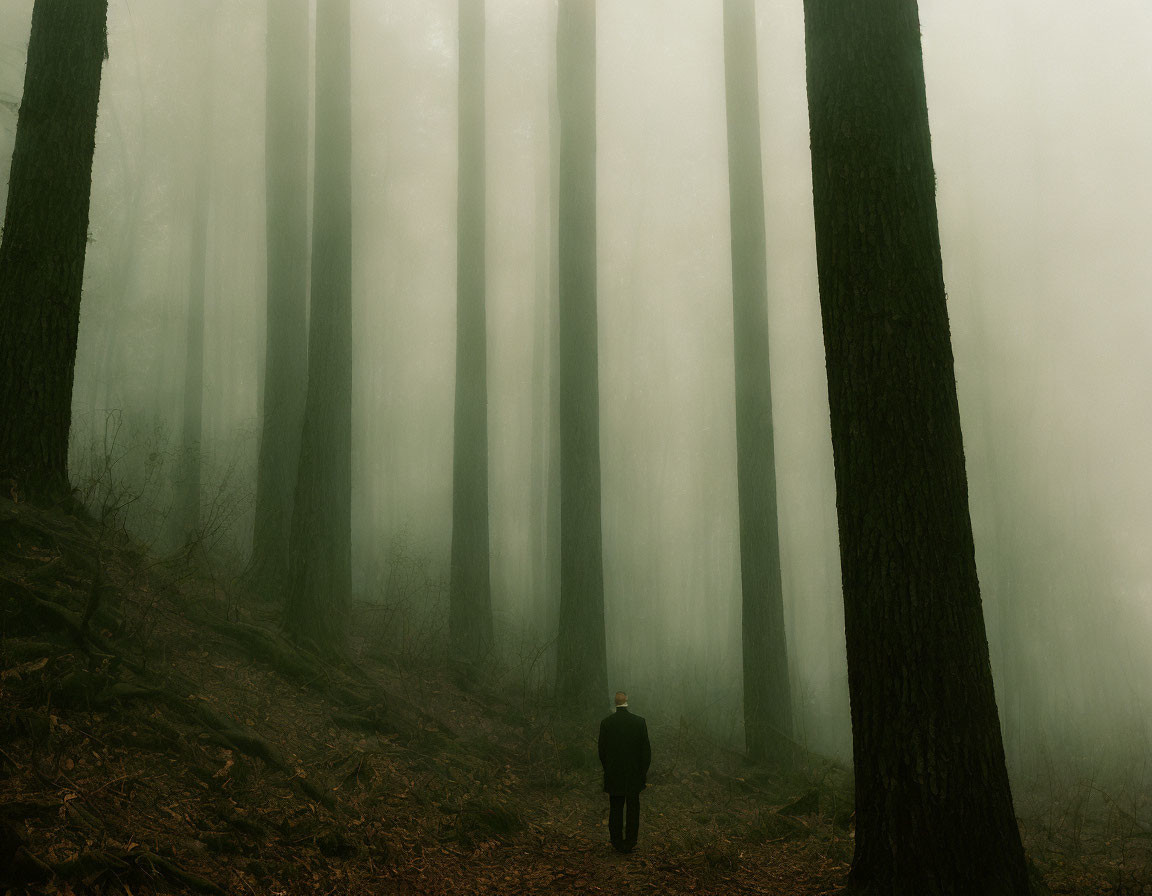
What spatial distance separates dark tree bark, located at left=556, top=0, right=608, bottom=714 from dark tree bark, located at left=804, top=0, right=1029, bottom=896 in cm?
758

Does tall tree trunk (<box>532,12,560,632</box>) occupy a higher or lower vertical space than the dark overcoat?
higher

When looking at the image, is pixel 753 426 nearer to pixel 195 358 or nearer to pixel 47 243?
pixel 47 243

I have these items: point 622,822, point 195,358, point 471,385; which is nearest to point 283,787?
point 622,822

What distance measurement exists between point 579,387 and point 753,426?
2813 mm

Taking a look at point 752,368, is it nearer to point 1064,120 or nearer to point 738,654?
point 738,654

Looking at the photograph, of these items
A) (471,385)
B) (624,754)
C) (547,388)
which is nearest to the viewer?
(624,754)

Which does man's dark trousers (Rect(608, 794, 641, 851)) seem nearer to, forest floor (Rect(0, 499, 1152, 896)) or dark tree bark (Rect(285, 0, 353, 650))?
forest floor (Rect(0, 499, 1152, 896))

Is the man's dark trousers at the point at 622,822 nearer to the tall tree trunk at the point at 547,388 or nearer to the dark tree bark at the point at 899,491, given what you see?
the dark tree bark at the point at 899,491

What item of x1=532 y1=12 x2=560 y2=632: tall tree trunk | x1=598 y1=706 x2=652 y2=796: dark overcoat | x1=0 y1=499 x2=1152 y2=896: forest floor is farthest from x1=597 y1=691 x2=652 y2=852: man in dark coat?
x1=532 y1=12 x2=560 y2=632: tall tree trunk

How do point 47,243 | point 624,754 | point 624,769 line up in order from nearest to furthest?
point 47,243 → point 624,769 → point 624,754

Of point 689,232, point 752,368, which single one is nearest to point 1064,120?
point 689,232

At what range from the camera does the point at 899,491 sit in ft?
14.3

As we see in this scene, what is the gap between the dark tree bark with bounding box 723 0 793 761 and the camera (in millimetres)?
11578

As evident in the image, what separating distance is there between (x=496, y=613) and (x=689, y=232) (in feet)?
48.7
